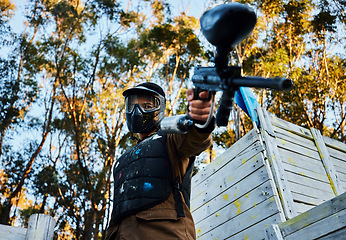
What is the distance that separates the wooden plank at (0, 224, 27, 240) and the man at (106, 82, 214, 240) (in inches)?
43.3

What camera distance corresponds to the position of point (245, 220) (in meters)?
4.37

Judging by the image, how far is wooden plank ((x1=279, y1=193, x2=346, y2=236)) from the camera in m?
3.29

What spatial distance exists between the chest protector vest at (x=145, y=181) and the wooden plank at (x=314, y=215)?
180 cm

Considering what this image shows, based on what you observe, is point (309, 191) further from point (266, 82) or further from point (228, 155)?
point (266, 82)

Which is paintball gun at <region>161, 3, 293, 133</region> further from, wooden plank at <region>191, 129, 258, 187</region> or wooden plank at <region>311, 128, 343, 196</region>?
wooden plank at <region>311, 128, 343, 196</region>

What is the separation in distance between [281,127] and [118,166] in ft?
10.2

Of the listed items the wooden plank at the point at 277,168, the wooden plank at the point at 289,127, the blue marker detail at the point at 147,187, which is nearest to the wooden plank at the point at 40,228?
the blue marker detail at the point at 147,187

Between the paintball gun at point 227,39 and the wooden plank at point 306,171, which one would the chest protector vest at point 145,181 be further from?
the wooden plank at point 306,171

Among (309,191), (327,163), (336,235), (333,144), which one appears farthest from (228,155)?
(336,235)

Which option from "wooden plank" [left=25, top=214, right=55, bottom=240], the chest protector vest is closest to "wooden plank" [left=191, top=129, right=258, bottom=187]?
the chest protector vest

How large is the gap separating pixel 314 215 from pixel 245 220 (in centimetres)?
103

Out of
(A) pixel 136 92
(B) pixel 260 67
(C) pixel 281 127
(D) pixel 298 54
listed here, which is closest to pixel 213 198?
(C) pixel 281 127

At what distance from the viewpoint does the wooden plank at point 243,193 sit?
424cm

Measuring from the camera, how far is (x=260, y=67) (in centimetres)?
1509
